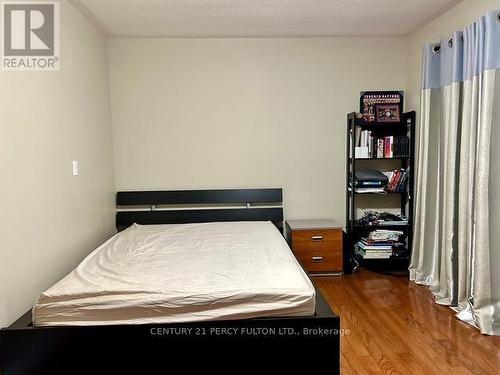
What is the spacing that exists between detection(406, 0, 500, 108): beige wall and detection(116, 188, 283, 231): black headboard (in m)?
1.75

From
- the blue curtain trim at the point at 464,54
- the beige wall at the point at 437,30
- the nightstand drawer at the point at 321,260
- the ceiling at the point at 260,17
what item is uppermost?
the ceiling at the point at 260,17

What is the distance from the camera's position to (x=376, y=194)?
407 cm

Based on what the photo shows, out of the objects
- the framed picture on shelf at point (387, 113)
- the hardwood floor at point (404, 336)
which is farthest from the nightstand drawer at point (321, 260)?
the framed picture on shelf at point (387, 113)

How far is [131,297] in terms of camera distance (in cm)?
189

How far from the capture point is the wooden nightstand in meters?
3.69

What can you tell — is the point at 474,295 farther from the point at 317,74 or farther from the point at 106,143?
the point at 106,143

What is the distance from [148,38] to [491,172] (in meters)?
3.29

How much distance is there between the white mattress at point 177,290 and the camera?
1.86 meters

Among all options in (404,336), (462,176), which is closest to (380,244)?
(462,176)

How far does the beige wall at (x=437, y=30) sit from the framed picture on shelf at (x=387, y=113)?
209 millimetres

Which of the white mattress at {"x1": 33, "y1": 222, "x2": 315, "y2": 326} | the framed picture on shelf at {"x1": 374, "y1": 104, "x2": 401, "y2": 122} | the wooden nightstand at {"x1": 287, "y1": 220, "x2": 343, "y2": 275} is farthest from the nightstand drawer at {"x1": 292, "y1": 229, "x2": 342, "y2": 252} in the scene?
the framed picture on shelf at {"x1": 374, "y1": 104, "x2": 401, "y2": 122}

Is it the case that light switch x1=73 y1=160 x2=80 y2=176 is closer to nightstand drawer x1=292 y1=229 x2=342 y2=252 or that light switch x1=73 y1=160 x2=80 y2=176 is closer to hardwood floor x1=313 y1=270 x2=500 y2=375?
nightstand drawer x1=292 y1=229 x2=342 y2=252

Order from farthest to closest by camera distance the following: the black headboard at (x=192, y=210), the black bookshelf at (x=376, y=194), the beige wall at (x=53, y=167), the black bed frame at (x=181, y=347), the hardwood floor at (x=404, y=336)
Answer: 1. the black headboard at (x=192, y=210)
2. the black bookshelf at (x=376, y=194)
3. the hardwood floor at (x=404, y=336)
4. the beige wall at (x=53, y=167)
5. the black bed frame at (x=181, y=347)

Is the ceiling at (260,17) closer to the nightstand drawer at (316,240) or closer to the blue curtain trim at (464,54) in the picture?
the blue curtain trim at (464,54)
